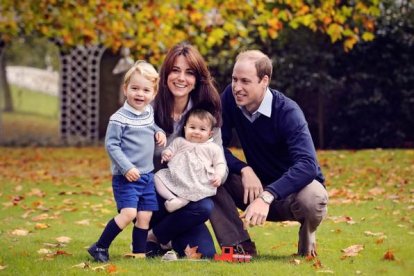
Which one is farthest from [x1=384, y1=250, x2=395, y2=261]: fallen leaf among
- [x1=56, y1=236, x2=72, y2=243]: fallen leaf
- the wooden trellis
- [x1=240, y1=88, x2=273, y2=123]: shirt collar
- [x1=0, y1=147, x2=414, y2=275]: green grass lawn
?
the wooden trellis

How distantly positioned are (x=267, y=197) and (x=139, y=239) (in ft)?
3.43

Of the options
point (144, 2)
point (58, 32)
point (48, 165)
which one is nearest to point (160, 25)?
point (144, 2)

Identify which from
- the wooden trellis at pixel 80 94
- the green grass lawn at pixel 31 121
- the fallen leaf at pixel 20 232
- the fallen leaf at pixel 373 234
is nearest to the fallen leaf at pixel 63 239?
the fallen leaf at pixel 20 232

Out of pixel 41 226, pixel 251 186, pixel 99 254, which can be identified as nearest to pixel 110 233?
pixel 99 254

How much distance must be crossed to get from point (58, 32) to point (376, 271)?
10.4m

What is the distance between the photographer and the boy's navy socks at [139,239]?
18.9 feet

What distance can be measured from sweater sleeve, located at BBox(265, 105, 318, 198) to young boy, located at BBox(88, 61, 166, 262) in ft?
3.00

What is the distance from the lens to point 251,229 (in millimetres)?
7605

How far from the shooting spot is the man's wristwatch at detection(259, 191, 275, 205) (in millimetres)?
5410

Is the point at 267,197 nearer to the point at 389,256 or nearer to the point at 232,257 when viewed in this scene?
the point at 232,257

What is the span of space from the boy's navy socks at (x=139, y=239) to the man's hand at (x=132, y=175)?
1.42 feet

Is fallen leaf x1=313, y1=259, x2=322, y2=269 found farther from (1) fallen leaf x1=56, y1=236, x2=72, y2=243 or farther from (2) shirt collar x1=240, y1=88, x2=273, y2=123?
(1) fallen leaf x1=56, y1=236, x2=72, y2=243

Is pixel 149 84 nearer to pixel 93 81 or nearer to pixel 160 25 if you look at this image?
pixel 160 25

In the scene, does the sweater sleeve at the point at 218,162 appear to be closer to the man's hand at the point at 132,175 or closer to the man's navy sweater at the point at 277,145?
the man's navy sweater at the point at 277,145
